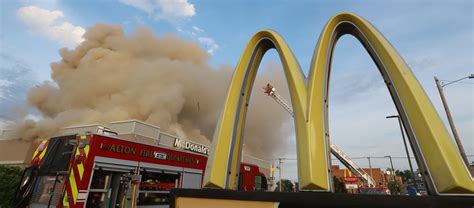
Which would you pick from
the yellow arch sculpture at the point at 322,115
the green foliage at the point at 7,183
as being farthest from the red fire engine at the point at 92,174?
the green foliage at the point at 7,183

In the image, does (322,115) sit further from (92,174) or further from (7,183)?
(7,183)

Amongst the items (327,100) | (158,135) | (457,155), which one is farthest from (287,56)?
(158,135)

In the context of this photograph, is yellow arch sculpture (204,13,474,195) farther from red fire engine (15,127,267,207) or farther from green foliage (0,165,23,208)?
green foliage (0,165,23,208)

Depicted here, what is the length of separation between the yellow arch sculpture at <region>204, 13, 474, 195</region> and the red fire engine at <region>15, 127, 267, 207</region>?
2.81 metres

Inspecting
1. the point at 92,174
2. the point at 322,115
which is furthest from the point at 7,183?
the point at 322,115

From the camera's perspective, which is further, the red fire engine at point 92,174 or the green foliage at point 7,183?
the green foliage at point 7,183

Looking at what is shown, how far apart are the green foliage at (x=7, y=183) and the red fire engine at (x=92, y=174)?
7.52 metres

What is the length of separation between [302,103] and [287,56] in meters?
0.97

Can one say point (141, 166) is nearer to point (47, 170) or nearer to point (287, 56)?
point (47, 170)

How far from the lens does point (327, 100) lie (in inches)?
161

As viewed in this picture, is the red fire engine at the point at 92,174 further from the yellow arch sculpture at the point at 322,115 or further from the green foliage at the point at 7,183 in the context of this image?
the green foliage at the point at 7,183

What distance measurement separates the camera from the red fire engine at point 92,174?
17.6 ft

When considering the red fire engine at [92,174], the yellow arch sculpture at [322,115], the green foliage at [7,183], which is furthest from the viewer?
the green foliage at [7,183]

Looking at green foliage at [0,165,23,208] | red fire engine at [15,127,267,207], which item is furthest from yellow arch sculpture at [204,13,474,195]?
green foliage at [0,165,23,208]
